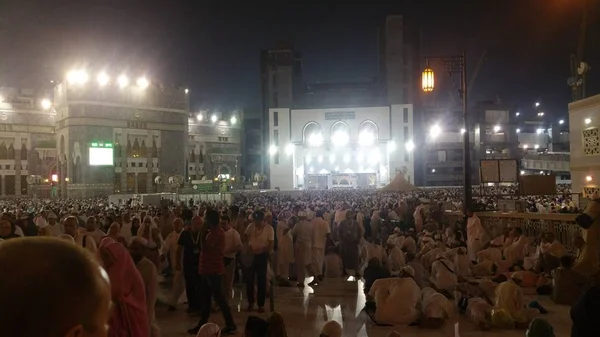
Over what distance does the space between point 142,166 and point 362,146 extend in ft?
77.6

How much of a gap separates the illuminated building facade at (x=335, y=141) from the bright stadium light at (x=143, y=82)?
1482cm

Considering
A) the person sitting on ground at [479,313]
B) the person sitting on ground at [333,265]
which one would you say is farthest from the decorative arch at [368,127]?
the person sitting on ground at [479,313]

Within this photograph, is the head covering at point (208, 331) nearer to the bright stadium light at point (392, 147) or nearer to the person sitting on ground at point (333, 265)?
the person sitting on ground at point (333, 265)

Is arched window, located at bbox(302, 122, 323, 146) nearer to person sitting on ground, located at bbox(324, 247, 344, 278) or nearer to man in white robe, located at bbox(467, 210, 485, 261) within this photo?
man in white robe, located at bbox(467, 210, 485, 261)

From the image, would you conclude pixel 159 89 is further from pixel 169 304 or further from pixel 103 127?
pixel 169 304

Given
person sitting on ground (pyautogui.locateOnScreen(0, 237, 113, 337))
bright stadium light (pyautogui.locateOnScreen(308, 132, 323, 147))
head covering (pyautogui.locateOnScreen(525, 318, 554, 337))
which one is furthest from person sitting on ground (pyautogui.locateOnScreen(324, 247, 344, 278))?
bright stadium light (pyautogui.locateOnScreen(308, 132, 323, 147))

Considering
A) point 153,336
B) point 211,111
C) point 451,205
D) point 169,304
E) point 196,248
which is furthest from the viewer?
point 211,111

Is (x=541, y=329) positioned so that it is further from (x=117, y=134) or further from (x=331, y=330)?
(x=117, y=134)

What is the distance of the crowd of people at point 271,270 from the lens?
1.23m

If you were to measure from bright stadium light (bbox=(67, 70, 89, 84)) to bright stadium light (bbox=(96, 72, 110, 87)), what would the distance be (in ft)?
3.85

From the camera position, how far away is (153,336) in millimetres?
4887

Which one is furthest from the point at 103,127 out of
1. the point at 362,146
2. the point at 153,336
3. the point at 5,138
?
the point at 153,336

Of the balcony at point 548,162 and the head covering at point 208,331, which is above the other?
the balcony at point 548,162

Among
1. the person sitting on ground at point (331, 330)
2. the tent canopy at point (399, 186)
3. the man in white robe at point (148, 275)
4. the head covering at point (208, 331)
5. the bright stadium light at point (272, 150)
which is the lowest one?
the person sitting on ground at point (331, 330)
